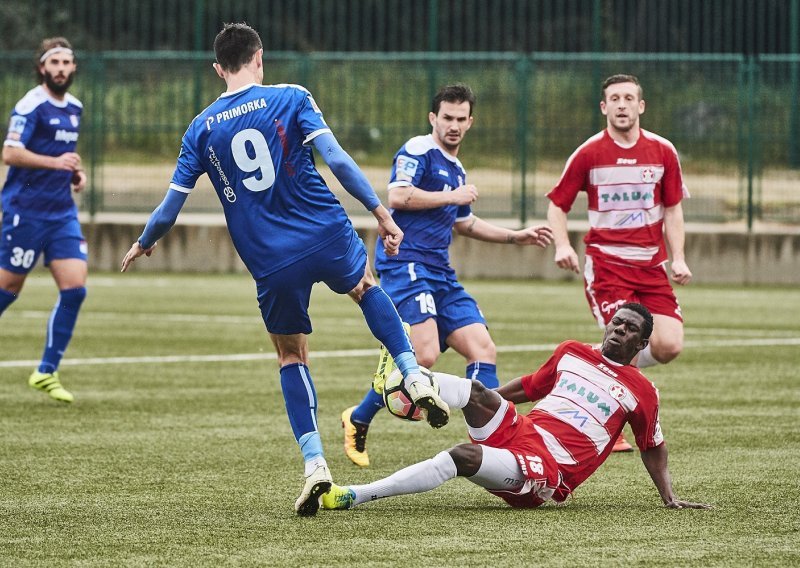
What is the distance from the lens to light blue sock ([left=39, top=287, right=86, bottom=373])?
10641 mm

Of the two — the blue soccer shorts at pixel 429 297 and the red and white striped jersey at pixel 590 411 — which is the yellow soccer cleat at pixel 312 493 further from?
the blue soccer shorts at pixel 429 297

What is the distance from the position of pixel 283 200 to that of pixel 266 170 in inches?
6.1

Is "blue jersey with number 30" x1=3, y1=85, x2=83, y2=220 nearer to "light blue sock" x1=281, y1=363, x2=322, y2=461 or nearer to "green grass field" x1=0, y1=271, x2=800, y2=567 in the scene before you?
"green grass field" x1=0, y1=271, x2=800, y2=567

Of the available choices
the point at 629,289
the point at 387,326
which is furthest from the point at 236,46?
the point at 629,289

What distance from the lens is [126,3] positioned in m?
25.6

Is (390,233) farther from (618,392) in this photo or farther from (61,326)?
(61,326)

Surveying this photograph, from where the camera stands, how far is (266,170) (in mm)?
6488

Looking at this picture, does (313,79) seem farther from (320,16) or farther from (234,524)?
(234,524)

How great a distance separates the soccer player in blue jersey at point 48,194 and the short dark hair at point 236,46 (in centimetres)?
441

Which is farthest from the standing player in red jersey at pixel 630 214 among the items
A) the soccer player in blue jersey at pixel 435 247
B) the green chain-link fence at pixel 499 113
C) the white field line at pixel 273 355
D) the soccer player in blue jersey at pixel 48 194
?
the green chain-link fence at pixel 499 113

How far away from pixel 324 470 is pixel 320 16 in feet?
63.3

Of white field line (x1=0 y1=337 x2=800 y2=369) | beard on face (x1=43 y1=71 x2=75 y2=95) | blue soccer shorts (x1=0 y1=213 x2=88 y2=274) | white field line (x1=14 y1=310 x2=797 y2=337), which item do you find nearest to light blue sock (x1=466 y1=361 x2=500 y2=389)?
blue soccer shorts (x1=0 y1=213 x2=88 y2=274)

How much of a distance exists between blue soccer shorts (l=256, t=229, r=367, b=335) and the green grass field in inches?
31.5

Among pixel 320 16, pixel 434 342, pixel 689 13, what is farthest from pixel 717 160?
pixel 434 342
